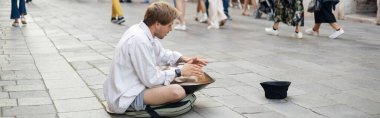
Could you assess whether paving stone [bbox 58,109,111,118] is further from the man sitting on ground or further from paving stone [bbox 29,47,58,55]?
paving stone [bbox 29,47,58,55]

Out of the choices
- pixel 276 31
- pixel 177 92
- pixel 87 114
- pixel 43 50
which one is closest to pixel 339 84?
pixel 177 92

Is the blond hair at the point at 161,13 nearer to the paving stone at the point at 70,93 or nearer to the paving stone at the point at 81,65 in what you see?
the paving stone at the point at 70,93

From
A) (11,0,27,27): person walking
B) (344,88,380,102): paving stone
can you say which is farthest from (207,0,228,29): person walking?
(344,88,380,102): paving stone

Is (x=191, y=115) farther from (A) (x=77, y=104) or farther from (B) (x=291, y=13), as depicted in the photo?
(B) (x=291, y=13)

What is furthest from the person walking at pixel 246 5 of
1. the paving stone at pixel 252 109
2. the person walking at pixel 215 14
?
the paving stone at pixel 252 109

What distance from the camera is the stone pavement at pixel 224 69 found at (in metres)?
5.04

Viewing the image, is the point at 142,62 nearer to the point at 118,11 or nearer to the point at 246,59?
the point at 246,59

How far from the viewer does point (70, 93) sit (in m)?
5.58

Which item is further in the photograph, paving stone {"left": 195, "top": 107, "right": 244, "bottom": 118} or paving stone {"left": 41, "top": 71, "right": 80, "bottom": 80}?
paving stone {"left": 41, "top": 71, "right": 80, "bottom": 80}

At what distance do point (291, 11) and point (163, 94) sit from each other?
245 inches

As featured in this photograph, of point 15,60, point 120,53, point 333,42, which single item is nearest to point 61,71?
point 15,60

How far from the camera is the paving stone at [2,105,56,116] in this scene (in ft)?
15.7

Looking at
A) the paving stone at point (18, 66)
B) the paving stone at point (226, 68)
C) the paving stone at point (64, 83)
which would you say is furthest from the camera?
the paving stone at point (18, 66)

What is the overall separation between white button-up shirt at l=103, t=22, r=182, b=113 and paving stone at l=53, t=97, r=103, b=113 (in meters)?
0.46
